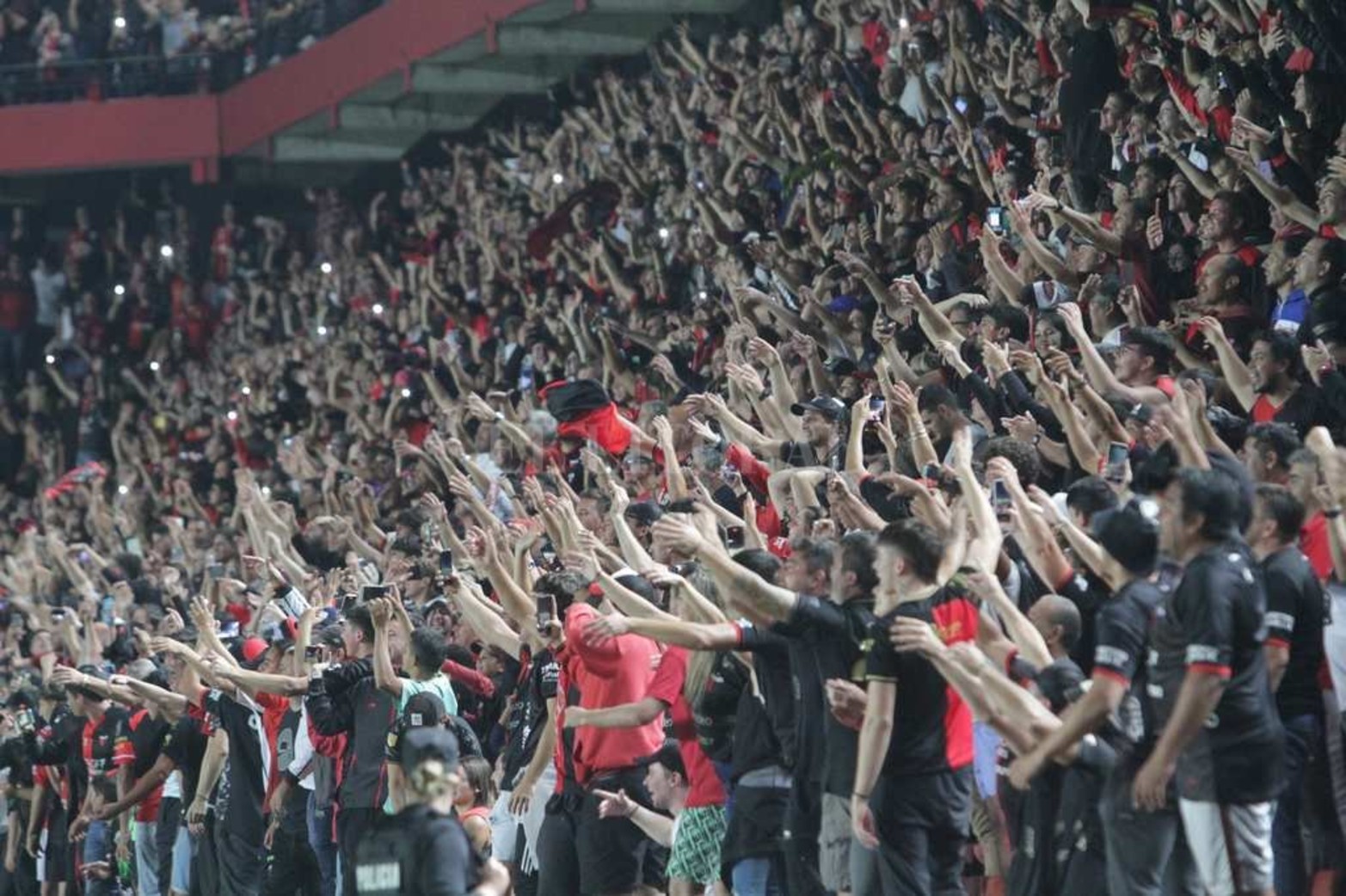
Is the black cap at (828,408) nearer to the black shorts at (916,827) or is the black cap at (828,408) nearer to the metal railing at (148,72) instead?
the black shorts at (916,827)

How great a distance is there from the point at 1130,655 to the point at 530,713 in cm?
412

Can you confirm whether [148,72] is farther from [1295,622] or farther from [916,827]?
[1295,622]

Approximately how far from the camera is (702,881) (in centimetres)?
860

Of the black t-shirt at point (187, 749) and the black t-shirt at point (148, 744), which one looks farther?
the black t-shirt at point (148, 744)

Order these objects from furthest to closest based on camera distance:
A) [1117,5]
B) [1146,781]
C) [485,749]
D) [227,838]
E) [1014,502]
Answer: [1117,5], [227,838], [485,749], [1014,502], [1146,781]

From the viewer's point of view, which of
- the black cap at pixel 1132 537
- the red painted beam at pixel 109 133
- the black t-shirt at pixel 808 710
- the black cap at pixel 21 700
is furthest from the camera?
the red painted beam at pixel 109 133

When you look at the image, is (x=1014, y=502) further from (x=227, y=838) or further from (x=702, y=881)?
(x=227, y=838)

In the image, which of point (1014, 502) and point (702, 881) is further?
point (702, 881)

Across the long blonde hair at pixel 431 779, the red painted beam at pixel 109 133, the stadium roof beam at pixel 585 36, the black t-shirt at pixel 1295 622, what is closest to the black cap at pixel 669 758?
the long blonde hair at pixel 431 779

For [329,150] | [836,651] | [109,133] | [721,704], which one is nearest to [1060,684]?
[836,651]

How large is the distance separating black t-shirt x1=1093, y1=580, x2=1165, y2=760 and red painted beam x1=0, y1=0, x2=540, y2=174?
55.9 ft

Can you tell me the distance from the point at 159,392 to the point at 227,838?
43.2 feet

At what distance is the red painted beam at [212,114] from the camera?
23203mm

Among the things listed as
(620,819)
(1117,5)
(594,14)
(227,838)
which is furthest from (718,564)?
(594,14)
